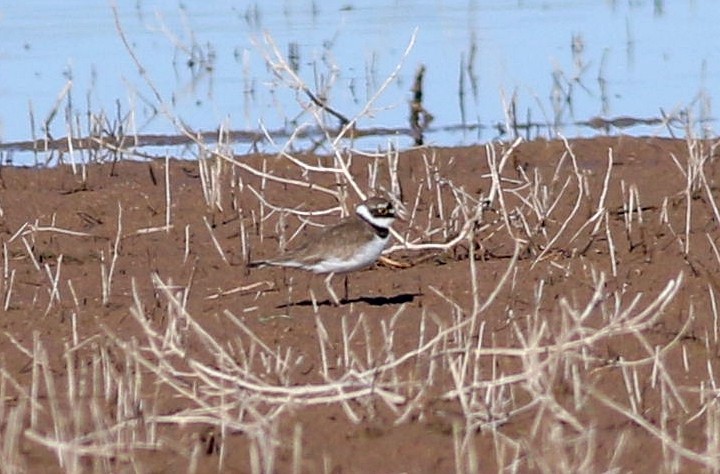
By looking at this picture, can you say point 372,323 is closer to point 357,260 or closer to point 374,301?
point 374,301

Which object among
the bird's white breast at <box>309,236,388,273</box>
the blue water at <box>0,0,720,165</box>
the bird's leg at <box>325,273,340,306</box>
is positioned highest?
the blue water at <box>0,0,720,165</box>

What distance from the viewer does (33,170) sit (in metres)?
12.4

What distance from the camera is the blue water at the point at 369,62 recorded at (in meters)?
15.0

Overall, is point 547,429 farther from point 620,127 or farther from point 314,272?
point 620,127

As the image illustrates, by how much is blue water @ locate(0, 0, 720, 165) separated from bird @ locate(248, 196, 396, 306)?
4.03 metres

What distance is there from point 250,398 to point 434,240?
12.3ft

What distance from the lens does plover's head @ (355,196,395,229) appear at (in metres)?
9.13

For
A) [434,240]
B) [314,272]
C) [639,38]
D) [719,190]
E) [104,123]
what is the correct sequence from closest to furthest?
1. [314,272]
2. [434,240]
3. [719,190]
4. [104,123]
5. [639,38]

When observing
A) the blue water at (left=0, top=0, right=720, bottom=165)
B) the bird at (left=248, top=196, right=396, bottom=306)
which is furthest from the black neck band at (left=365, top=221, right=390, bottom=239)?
the blue water at (left=0, top=0, right=720, bottom=165)

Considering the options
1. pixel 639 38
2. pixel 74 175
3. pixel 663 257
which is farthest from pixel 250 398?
pixel 639 38

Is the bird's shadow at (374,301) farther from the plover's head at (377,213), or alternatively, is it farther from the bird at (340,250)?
the plover's head at (377,213)

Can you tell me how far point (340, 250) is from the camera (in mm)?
8742

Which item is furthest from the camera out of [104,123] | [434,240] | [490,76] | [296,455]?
[490,76]

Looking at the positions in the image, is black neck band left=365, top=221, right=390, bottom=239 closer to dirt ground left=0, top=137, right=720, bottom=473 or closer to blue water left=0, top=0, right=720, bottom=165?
dirt ground left=0, top=137, right=720, bottom=473
